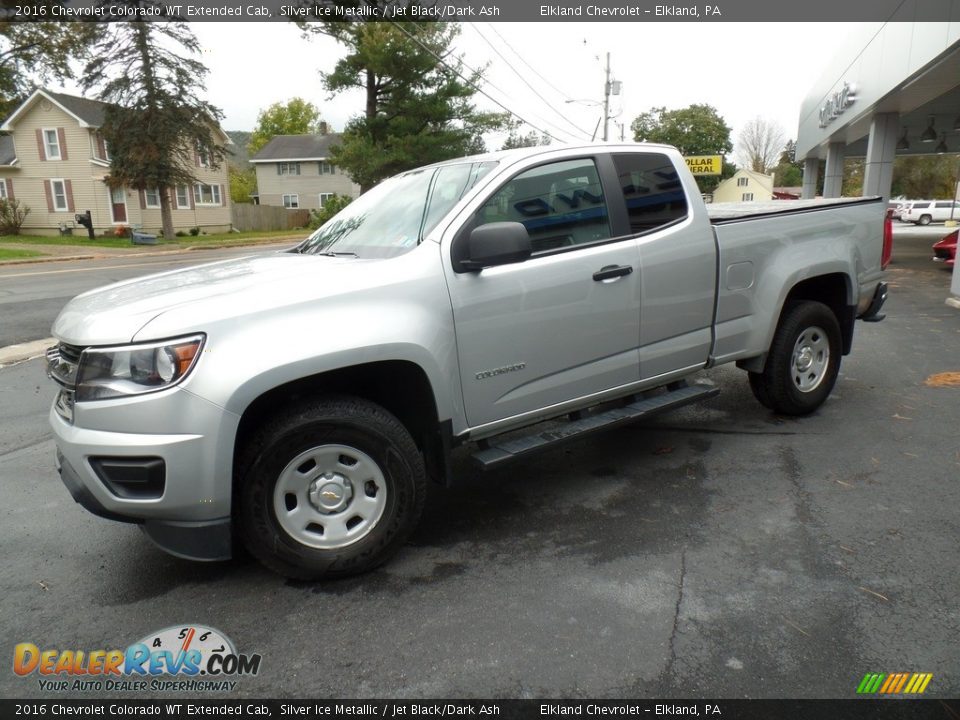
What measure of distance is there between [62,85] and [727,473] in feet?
154

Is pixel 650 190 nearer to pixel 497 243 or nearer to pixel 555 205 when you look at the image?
pixel 555 205

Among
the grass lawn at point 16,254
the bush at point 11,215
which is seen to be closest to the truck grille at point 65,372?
the grass lawn at point 16,254

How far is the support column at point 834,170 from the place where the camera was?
83.3 ft

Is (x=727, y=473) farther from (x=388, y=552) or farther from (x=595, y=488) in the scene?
(x=388, y=552)

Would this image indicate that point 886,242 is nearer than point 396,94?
Yes

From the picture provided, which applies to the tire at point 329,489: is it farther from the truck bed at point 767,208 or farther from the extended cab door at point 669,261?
the truck bed at point 767,208

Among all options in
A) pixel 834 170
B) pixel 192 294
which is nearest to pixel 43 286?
pixel 192 294

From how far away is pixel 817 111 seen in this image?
1025 inches

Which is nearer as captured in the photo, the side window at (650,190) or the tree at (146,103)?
the side window at (650,190)

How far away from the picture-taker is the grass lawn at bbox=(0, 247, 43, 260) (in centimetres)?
2243

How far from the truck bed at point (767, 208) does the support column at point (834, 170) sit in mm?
22799

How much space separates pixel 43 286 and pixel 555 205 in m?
14.1

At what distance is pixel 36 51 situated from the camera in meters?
38.2

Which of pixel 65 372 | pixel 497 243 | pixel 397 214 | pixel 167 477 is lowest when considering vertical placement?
→ pixel 167 477
